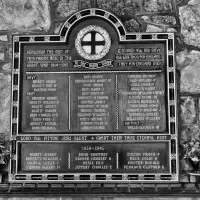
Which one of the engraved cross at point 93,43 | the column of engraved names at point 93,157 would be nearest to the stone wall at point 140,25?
the engraved cross at point 93,43

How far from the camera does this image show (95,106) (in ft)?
23.5

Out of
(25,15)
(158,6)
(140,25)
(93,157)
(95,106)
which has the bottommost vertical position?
(93,157)

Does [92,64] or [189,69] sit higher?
[92,64]

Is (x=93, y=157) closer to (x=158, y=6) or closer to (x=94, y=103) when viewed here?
(x=94, y=103)

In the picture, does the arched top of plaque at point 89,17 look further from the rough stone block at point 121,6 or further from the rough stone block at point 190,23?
the rough stone block at point 190,23

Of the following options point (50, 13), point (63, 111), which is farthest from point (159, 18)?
point (63, 111)

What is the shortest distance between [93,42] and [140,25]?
1031 mm

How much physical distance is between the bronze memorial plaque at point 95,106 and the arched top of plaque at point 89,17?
0.07 ft

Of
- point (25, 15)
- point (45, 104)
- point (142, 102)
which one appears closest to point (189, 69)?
point (142, 102)

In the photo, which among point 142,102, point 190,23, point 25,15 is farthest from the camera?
point 25,15

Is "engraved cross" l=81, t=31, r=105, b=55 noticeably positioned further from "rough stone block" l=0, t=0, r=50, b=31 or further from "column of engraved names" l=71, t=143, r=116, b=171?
"column of engraved names" l=71, t=143, r=116, b=171

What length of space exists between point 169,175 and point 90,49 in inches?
115

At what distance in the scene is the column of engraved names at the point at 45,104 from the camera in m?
7.19

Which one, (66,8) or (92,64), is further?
(66,8)
